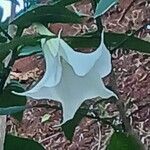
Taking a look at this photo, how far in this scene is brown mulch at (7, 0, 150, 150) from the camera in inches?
57.6

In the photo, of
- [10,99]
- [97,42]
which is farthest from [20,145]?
[97,42]

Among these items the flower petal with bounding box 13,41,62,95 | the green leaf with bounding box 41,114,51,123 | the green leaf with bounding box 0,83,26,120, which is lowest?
the green leaf with bounding box 41,114,51,123

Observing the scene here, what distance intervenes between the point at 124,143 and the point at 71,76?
157 mm

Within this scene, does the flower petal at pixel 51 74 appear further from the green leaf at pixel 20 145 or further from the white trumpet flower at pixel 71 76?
the green leaf at pixel 20 145

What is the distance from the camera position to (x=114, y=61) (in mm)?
1576

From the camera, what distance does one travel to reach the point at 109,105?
1.48 metres

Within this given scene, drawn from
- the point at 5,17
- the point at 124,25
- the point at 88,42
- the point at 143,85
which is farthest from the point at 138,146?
the point at 124,25

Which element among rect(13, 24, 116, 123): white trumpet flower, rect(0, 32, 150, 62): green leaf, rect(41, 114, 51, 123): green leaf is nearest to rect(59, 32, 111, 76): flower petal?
rect(13, 24, 116, 123): white trumpet flower

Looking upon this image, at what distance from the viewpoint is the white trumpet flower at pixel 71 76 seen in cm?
53

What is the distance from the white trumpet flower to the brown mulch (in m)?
0.84

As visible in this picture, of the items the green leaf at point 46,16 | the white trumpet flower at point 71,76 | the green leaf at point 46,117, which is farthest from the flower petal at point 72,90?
the green leaf at point 46,117

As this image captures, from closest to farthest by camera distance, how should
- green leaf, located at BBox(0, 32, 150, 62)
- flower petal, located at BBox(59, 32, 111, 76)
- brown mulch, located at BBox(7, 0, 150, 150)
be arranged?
flower petal, located at BBox(59, 32, 111, 76) < green leaf, located at BBox(0, 32, 150, 62) < brown mulch, located at BBox(7, 0, 150, 150)

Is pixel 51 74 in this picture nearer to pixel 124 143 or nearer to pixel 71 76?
pixel 71 76

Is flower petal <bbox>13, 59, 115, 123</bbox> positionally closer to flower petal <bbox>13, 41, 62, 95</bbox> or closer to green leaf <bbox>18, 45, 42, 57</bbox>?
flower petal <bbox>13, 41, 62, 95</bbox>
